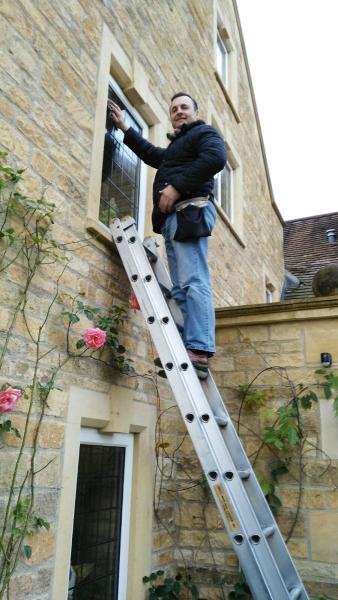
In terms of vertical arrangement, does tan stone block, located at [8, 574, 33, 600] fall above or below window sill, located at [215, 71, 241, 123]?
below

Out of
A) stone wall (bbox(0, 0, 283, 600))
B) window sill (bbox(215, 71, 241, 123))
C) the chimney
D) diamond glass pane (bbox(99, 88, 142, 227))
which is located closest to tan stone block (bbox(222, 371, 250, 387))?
stone wall (bbox(0, 0, 283, 600))

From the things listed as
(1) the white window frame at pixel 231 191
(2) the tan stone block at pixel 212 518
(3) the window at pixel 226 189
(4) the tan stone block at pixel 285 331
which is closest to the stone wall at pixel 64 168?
(2) the tan stone block at pixel 212 518

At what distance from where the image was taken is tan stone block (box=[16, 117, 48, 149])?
2633mm

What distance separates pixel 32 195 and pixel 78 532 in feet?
6.38

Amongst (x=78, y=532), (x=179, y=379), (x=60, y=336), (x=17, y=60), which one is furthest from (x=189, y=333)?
(x=17, y=60)

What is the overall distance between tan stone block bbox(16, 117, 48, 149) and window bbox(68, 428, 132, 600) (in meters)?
1.70

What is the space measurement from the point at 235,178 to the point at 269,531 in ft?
21.9

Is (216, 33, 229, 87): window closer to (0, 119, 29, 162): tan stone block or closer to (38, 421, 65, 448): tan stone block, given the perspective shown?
(0, 119, 29, 162): tan stone block

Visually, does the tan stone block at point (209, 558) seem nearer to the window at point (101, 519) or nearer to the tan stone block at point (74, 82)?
the window at point (101, 519)

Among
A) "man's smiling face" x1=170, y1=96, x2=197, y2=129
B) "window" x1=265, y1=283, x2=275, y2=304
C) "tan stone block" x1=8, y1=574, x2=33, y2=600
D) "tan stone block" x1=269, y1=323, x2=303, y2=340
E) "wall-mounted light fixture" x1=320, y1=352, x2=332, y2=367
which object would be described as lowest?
"tan stone block" x1=8, y1=574, x2=33, y2=600

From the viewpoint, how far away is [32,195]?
2.66 meters

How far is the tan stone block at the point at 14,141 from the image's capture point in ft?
8.17

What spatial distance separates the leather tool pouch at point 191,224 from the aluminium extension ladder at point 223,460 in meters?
0.26

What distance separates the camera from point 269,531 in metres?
2.32
